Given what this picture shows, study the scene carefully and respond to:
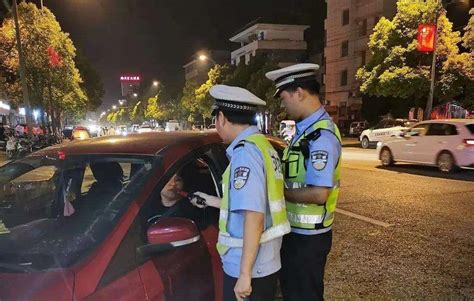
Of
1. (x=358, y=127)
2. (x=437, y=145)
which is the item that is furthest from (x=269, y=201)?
(x=358, y=127)

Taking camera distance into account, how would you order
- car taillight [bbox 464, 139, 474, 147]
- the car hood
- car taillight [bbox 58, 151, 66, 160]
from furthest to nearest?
car taillight [bbox 464, 139, 474, 147] < car taillight [bbox 58, 151, 66, 160] < the car hood

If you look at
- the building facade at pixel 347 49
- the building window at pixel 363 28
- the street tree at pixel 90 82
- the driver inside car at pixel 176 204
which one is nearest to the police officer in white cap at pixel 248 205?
the driver inside car at pixel 176 204

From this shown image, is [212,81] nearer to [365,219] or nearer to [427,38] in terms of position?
[427,38]

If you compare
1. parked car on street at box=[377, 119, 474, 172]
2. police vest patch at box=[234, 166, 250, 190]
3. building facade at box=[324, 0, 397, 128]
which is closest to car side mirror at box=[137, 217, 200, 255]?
police vest patch at box=[234, 166, 250, 190]

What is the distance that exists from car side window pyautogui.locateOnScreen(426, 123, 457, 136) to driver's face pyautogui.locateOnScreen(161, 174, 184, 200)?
10597 millimetres

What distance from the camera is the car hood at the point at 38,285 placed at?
5.84 feet

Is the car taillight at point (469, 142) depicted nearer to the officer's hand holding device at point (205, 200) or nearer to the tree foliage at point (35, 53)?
the officer's hand holding device at point (205, 200)

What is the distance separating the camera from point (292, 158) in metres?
2.44

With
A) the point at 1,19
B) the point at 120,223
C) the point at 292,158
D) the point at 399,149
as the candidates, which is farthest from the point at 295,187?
the point at 1,19

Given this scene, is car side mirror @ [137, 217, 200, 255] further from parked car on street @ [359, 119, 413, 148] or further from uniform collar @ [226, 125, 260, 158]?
parked car on street @ [359, 119, 413, 148]

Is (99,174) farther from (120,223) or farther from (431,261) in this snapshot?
(431,261)

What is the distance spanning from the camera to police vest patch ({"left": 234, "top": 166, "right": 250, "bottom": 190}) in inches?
75.4

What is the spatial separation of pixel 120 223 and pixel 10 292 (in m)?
0.57

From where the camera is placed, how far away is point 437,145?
1180 centimetres
